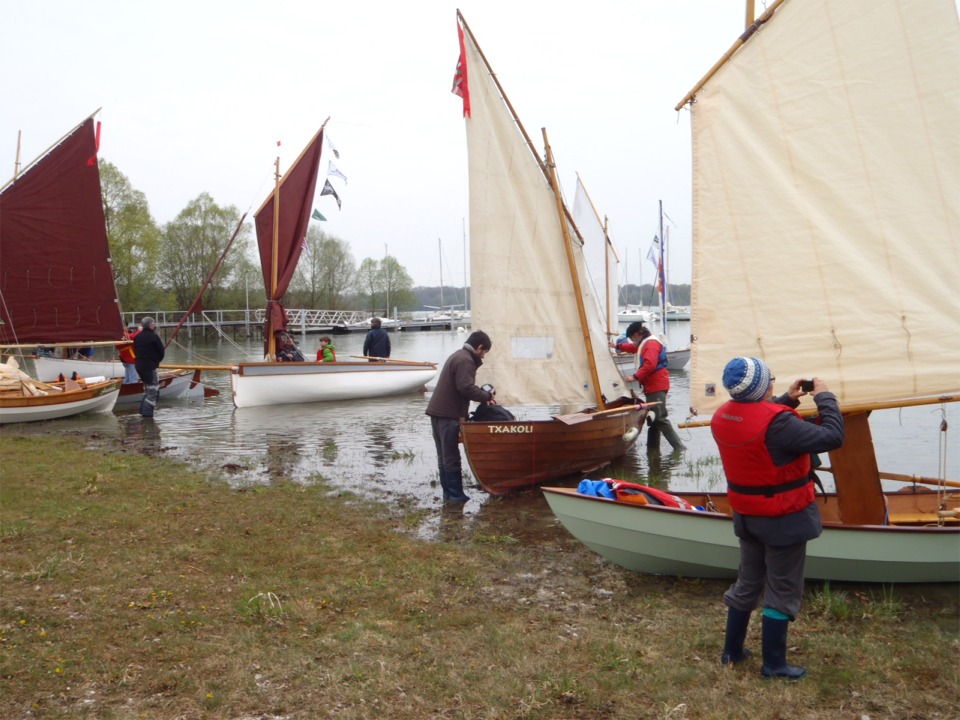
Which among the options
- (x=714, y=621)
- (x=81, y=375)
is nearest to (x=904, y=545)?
(x=714, y=621)

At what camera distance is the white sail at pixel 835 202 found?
7027 mm

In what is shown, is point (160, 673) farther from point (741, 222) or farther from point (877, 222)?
point (877, 222)

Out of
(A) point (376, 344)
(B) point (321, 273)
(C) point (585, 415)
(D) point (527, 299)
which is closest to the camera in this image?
(C) point (585, 415)

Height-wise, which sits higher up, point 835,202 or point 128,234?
point 128,234

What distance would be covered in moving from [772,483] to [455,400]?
5774 mm

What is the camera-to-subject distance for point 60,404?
1848 cm

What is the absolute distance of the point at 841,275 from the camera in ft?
23.6

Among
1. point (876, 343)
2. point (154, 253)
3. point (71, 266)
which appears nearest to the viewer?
point (876, 343)

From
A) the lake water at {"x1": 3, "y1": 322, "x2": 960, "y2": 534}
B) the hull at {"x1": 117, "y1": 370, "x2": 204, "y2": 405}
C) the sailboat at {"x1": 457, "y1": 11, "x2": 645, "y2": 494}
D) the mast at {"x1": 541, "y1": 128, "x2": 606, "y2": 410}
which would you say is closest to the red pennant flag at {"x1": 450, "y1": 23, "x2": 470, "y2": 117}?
the sailboat at {"x1": 457, "y1": 11, "x2": 645, "y2": 494}

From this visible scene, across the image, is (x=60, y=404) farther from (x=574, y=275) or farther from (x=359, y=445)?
(x=574, y=275)

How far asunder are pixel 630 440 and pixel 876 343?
5912 mm

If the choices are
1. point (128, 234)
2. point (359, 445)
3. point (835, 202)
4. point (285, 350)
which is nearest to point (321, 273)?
point (128, 234)

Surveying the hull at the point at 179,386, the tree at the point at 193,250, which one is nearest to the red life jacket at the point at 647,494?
the hull at the point at 179,386

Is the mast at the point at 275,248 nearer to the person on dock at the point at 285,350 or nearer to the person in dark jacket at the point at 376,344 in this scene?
the person on dock at the point at 285,350
